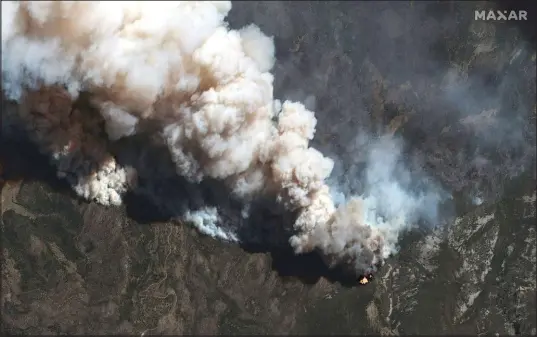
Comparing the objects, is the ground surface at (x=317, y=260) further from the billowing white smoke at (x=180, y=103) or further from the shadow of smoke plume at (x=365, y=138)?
the billowing white smoke at (x=180, y=103)

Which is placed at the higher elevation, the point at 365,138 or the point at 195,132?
the point at 365,138

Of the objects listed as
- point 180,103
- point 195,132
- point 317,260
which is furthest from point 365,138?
point 180,103

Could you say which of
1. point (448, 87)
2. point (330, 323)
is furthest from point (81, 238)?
point (448, 87)

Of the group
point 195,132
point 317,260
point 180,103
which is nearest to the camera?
point 195,132

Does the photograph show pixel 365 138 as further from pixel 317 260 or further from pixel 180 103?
pixel 180 103

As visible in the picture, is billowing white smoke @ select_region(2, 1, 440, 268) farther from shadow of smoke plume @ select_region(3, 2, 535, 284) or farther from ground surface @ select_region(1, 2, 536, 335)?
ground surface @ select_region(1, 2, 536, 335)

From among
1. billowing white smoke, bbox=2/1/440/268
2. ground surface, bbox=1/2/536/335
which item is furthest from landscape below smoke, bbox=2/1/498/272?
ground surface, bbox=1/2/536/335

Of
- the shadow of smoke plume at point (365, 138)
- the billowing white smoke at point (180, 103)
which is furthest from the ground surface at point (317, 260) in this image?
the billowing white smoke at point (180, 103)
